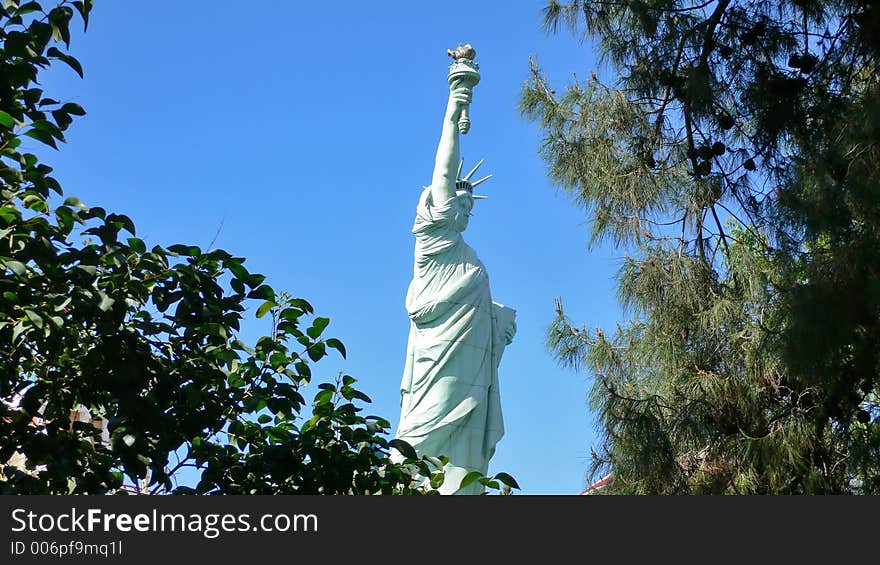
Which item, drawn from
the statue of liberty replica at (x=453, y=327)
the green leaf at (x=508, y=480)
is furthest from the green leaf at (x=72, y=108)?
the statue of liberty replica at (x=453, y=327)

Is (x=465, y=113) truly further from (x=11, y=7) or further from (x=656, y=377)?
(x=11, y=7)

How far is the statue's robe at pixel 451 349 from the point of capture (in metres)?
9.73

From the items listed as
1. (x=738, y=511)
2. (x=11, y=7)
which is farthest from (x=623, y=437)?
(x=11, y=7)

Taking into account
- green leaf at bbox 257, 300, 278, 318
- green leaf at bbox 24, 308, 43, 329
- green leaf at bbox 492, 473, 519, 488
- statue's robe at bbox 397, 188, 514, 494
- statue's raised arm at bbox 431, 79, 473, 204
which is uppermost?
statue's raised arm at bbox 431, 79, 473, 204

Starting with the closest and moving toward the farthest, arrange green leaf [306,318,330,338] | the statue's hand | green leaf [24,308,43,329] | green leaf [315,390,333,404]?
green leaf [24,308,43,329] < green leaf [306,318,330,338] < green leaf [315,390,333,404] < the statue's hand

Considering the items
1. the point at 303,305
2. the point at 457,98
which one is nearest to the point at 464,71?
the point at 457,98

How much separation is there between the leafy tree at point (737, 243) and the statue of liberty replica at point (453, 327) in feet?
3.86

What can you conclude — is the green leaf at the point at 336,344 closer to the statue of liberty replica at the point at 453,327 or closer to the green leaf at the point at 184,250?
the green leaf at the point at 184,250

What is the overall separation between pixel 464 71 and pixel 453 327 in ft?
7.22

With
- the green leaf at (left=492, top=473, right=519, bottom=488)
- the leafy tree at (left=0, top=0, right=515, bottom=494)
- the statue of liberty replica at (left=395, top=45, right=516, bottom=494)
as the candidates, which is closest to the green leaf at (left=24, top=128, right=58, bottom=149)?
the leafy tree at (left=0, top=0, right=515, bottom=494)

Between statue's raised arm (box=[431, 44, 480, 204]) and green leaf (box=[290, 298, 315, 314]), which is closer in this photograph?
green leaf (box=[290, 298, 315, 314])

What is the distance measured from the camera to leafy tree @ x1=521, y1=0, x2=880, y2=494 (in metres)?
5.35

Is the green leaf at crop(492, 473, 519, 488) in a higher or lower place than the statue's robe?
lower

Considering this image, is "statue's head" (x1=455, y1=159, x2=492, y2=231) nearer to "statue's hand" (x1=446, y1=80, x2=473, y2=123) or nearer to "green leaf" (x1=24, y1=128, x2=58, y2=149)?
"statue's hand" (x1=446, y1=80, x2=473, y2=123)
